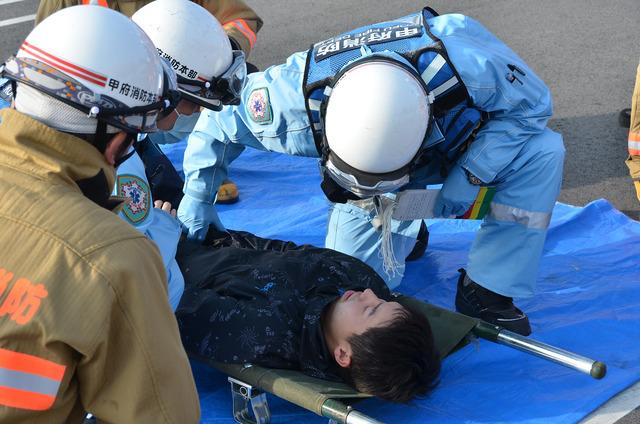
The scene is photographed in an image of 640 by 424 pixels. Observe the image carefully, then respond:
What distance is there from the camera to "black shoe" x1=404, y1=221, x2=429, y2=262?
4098mm

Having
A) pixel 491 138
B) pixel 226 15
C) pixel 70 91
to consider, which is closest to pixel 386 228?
pixel 491 138

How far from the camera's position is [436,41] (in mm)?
3227

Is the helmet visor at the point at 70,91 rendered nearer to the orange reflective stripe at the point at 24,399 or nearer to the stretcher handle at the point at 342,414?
the orange reflective stripe at the point at 24,399

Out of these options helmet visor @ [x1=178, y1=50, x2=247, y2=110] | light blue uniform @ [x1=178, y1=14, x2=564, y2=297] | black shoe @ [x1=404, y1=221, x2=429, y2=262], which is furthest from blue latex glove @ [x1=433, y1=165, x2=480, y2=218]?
helmet visor @ [x1=178, y1=50, x2=247, y2=110]

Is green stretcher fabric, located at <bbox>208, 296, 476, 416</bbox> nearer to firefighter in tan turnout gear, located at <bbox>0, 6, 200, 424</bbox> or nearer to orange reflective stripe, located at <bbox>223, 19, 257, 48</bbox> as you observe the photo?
firefighter in tan turnout gear, located at <bbox>0, 6, 200, 424</bbox>

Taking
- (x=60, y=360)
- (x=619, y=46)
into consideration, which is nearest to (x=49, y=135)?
(x=60, y=360)

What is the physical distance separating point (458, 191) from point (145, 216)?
1.23 metres

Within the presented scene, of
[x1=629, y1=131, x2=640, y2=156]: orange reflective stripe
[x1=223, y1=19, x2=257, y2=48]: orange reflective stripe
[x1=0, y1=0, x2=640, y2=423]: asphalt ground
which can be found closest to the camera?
[x1=223, y1=19, x2=257, y2=48]: orange reflective stripe

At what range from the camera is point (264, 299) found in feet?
10.6

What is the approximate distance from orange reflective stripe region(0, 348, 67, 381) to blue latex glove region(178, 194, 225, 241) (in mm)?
2111

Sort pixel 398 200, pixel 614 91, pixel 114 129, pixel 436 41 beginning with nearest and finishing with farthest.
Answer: pixel 114 129 → pixel 436 41 → pixel 398 200 → pixel 614 91

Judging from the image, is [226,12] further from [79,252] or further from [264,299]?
[79,252]

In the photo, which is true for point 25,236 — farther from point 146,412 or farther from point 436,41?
point 436,41

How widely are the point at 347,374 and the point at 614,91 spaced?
395cm
